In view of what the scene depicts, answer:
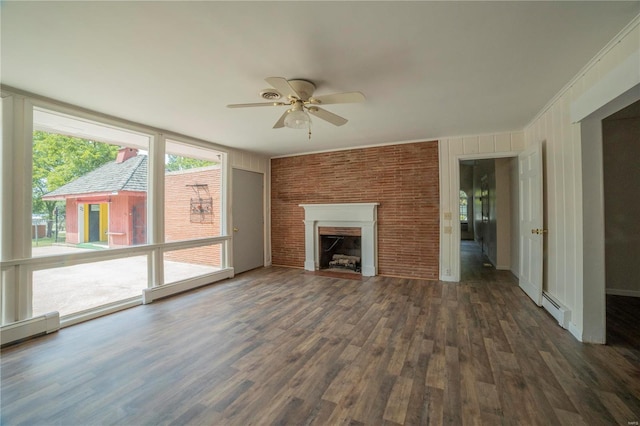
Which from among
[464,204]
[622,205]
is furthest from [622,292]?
[464,204]

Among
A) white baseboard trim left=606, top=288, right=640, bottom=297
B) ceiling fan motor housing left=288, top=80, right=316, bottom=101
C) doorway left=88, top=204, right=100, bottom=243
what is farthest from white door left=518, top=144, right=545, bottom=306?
doorway left=88, top=204, right=100, bottom=243

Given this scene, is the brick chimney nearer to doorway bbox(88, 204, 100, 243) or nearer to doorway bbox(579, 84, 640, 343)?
doorway bbox(88, 204, 100, 243)

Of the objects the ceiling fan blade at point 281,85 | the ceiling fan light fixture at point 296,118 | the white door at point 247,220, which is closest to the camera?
the ceiling fan blade at point 281,85

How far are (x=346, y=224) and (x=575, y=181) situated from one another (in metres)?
3.35

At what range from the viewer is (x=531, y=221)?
3.51 meters

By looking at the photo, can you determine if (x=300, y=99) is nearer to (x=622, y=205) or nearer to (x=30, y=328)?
(x=30, y=328)

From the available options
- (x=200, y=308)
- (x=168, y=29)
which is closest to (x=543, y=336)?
(x=200, y=308)

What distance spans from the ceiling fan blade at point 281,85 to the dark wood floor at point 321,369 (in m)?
2.23

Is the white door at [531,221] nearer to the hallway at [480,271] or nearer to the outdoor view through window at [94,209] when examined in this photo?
the hallway at [480,271]

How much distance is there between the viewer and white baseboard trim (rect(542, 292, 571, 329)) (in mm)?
2631

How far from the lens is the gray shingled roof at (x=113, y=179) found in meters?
3.05

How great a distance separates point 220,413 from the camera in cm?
160

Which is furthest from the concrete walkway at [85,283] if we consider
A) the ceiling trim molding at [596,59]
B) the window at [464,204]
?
the window at [464,204]

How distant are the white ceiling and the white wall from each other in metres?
0.13
